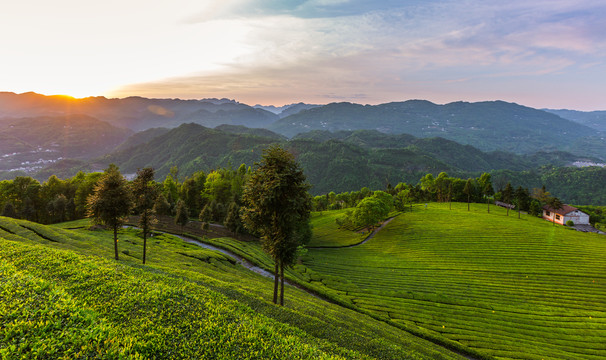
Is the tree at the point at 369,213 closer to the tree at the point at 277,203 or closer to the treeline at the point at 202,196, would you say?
the treeline at the point at 202,196

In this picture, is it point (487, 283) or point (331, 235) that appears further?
point (331, 235)

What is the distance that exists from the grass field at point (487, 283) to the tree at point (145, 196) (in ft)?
96.3

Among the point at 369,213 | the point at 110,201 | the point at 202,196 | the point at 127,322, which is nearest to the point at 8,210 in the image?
the point at 202,196

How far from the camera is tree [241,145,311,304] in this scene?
2270 centimetres

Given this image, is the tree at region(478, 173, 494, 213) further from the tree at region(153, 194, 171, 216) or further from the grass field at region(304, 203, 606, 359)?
the tree at region(153, 194, 171, 216)

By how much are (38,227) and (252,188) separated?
37.0 meters

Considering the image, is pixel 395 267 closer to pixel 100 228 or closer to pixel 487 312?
pixel 487 312

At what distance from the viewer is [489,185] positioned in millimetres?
124812

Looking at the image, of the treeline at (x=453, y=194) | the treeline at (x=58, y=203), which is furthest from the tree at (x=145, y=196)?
the treeline at (x=453, y=194)

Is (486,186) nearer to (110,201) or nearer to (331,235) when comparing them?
(331,235)

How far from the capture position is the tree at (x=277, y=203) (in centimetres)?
2270

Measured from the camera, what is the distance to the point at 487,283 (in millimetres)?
45531

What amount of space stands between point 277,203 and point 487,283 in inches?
1834

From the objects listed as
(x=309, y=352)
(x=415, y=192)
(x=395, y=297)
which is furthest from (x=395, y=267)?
(x=415, y=192)
